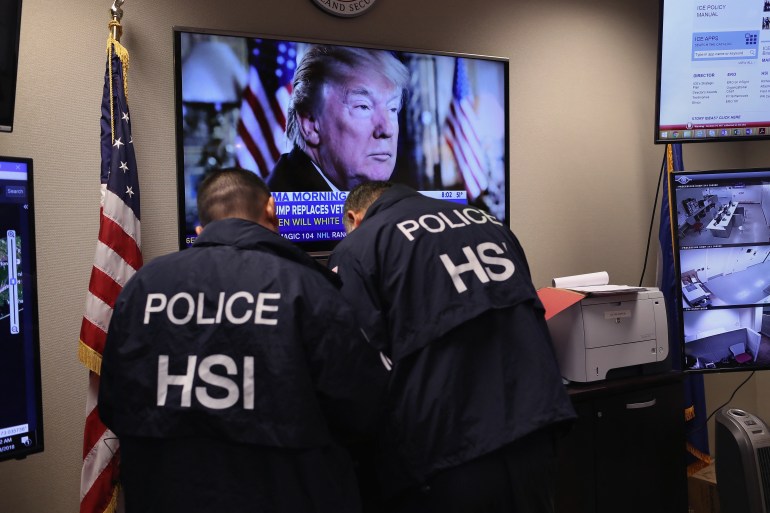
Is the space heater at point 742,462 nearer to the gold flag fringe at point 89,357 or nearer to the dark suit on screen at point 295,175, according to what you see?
the dark suit on screen at point 295,175

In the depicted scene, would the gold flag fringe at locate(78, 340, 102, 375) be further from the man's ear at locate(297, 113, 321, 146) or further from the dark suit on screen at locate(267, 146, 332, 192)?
the man's ear at locate(297, 113, 321, 146)

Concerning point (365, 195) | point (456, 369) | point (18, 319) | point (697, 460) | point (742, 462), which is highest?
point (365, 195)

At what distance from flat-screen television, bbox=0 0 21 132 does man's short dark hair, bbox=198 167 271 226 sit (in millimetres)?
513

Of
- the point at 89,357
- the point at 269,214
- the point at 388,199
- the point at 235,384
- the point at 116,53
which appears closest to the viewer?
the point at 235,384

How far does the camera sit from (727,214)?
2857mm

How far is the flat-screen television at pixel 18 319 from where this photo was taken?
1.60 m

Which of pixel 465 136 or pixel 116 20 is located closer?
pixel 116 20

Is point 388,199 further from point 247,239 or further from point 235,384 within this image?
point 235,384

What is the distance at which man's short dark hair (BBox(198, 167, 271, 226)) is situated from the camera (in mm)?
1801

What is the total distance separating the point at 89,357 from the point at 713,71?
8.98ft

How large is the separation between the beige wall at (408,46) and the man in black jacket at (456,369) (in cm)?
113

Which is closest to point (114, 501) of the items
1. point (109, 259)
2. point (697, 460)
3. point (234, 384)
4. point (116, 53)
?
point (109, 259)

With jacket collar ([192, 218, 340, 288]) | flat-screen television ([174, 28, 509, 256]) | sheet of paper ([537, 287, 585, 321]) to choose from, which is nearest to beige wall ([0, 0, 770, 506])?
flat-screen television ([174, 28, 509, 256])

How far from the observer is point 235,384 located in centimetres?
147
